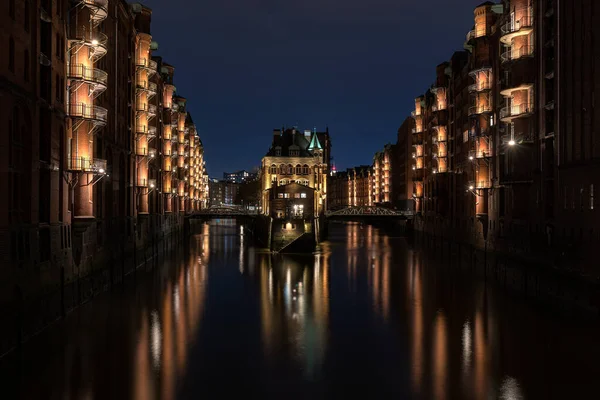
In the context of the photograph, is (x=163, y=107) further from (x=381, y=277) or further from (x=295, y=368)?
(x=295, y=368)

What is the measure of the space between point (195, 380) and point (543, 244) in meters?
34.2

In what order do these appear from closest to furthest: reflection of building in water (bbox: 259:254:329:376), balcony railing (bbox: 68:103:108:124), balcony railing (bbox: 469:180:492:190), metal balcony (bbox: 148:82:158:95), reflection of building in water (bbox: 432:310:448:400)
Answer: reflection of building in water (bbox: 432:310:448:400) → reflection of building in water (bbox: 259:254:329:376) → balcony railing (bbox: 68:103:108:124) → balcony railing (bbox: 469:180:492:190) → metal balcony (bbox: 148:82:158:95)

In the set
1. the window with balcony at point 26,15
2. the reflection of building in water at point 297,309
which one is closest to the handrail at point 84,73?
the window with balcony at point 26,15

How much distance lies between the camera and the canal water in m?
21.3

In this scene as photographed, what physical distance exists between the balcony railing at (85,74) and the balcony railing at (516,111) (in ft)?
113

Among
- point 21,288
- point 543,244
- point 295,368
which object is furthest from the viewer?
point 543,244

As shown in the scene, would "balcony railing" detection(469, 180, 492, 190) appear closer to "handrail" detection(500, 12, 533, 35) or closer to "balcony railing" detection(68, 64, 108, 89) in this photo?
"handrail" detection(500, 12, 533, 35)

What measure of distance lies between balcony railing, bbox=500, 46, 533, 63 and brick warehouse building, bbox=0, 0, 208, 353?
34.5 metres

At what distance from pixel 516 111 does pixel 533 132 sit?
8.59 ft

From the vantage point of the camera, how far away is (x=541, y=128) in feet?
155

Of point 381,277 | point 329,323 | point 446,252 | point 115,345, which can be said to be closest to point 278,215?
point 446,252

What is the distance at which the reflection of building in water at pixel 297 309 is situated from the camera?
89.2 feet

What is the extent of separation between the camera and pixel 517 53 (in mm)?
50688

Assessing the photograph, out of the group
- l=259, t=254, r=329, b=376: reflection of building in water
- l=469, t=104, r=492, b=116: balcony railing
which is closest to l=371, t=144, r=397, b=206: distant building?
l=469, t=104, r=492, b=116: balcony railing
